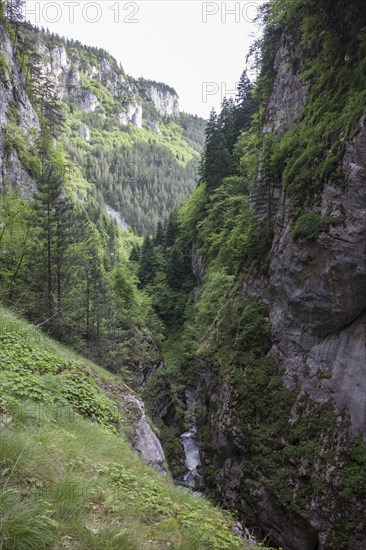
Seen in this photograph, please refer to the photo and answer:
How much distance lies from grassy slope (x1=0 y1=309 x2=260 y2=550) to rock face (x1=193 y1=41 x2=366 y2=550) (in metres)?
6.77

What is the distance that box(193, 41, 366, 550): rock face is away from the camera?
36.3 ft

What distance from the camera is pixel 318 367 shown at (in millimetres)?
12961

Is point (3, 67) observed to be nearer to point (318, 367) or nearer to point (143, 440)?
point (143, 440)

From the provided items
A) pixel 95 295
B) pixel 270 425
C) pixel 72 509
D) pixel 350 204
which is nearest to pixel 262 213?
pixel 350 204

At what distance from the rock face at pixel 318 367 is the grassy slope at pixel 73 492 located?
22.2 feet

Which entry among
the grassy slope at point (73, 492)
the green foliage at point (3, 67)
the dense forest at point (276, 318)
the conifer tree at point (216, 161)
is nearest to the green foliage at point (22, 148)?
the dense forest at point (276, 318)

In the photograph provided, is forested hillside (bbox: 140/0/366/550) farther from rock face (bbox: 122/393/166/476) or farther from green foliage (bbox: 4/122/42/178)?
green foliage (bbox: 4/122/42/178)

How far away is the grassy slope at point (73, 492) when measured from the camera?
3285 mm

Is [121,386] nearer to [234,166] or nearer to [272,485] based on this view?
[272,485]

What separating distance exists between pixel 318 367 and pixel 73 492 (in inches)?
429

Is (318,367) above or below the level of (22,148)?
below

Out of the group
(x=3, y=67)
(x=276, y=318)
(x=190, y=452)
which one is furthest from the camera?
(x=3, y=67)

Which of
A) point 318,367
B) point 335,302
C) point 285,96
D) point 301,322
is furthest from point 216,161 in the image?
point 318,367

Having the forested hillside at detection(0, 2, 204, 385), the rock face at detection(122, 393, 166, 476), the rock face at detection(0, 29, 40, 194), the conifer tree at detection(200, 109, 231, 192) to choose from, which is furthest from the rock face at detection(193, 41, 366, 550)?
the conifer tree at detection(200, 109, 231, 192)
